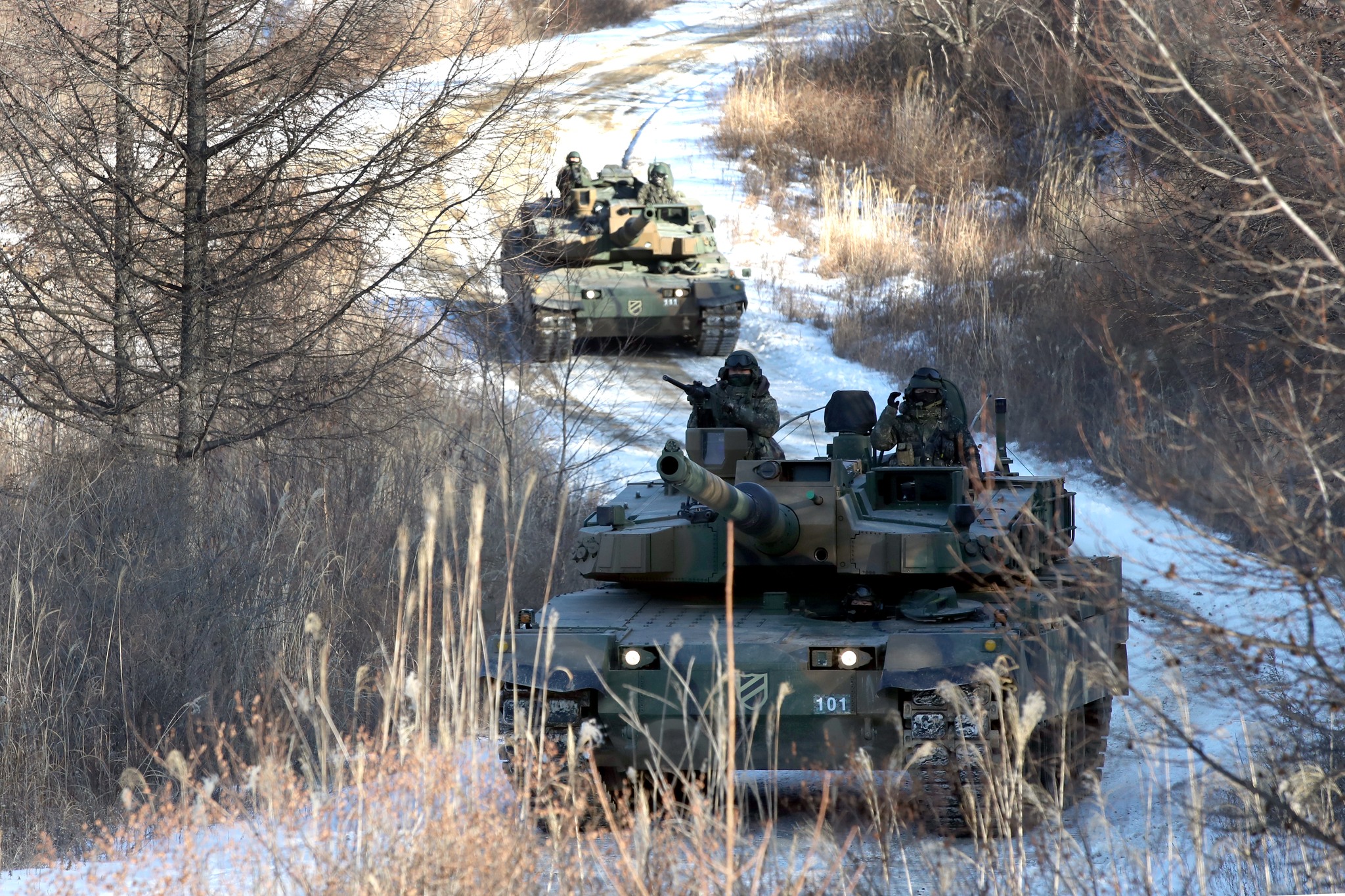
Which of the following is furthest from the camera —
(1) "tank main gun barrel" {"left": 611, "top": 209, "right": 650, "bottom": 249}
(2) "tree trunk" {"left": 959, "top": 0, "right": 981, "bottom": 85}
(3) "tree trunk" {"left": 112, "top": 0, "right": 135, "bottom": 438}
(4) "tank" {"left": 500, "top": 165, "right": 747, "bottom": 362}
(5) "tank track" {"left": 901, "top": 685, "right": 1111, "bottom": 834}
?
(2) "tree trunk" {"left": 959, "top": 0, "right": 981, "bottom": 85}

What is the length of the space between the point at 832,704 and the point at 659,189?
45.8ft

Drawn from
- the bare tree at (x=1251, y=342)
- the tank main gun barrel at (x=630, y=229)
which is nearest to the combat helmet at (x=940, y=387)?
the bare tree at (x=1251, y=342)

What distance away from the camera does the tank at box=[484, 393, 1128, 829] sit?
692cm

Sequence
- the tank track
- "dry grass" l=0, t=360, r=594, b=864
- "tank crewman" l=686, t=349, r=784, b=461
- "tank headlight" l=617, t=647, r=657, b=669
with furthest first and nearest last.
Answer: "tank crewman" l=686, t=349, r=784, b=461, "dry grass" l=0, t=360, r=594, b=864, "tank headlight" l=617, t=647, r=657, b=669, the tank track

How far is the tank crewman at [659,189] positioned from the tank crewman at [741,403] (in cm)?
1042

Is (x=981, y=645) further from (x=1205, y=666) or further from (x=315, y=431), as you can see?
(x=315, y=431)

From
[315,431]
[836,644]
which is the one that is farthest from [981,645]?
[315,431]

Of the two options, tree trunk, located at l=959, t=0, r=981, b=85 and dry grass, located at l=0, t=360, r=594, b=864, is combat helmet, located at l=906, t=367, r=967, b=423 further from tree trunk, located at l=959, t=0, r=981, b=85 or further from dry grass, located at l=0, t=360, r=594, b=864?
tree trunk, located at l=959, t=0, r=981, b=85

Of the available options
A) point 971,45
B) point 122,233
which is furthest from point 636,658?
point 971,45

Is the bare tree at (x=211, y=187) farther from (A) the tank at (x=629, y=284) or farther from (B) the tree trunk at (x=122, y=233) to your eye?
(A) the tank at (x=629, y=284)

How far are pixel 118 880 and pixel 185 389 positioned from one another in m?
4.79

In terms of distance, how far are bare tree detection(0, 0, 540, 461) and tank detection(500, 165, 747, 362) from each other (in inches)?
325

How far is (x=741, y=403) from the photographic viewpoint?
9.68 m

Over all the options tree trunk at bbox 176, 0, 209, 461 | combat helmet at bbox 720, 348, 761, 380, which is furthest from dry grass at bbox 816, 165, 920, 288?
tree trunk at bbox 176, 0, 209, 461
